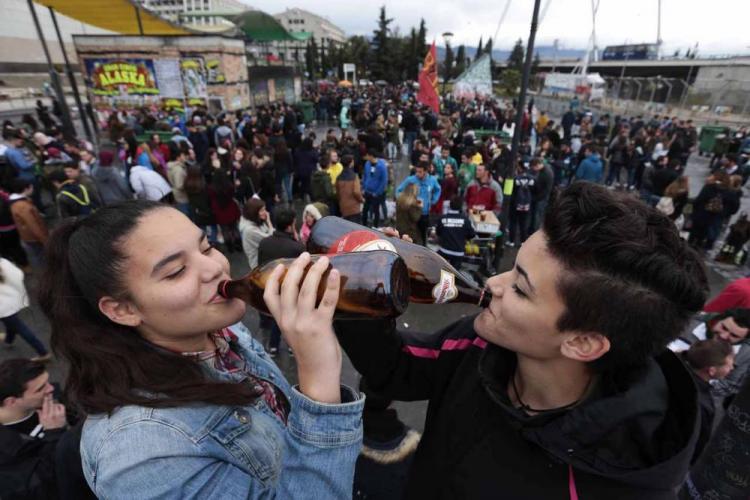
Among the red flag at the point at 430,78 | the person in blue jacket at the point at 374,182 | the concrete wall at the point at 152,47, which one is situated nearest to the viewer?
the person in blue jacket at the point at 374,182

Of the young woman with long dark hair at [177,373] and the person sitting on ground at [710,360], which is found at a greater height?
the young woman with long dark hair at [177,373]

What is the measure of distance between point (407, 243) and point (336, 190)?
18.0ft

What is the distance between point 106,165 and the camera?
6379 mm

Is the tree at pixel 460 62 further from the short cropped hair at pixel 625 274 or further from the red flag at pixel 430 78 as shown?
the short cropped hair at pixel 625 274

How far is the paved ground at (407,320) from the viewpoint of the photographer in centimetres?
402

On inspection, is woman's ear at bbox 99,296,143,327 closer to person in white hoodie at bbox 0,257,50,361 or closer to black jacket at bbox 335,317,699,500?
black jacket at bbox 335,317,699,500

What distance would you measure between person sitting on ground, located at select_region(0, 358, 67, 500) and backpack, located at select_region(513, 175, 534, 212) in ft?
23.9

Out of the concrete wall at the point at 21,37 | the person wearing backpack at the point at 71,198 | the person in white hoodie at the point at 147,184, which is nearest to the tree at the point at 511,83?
the concrete wall at the point at 21,37

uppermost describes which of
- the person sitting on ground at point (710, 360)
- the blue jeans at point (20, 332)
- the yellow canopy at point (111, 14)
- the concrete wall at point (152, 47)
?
the yellow canopy at point (111, 14)

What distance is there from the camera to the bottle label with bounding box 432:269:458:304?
1864 mm

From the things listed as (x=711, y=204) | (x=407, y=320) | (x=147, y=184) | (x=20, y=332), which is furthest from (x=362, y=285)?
(x=711, y=204)

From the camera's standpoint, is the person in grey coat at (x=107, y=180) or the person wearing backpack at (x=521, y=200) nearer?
the person in grey coat at (x=107, y=180)

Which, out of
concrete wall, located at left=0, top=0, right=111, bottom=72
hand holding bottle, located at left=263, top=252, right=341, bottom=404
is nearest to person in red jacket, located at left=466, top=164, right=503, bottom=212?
hand holding bottle, located at left=263, top=252, right=341, bottom=404

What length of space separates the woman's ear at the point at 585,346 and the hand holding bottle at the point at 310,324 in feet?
2.49
